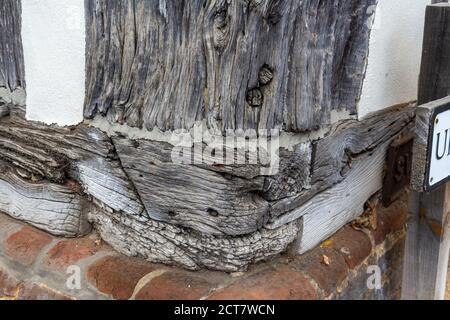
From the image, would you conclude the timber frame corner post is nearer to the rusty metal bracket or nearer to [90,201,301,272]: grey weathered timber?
[90,201,301,272]: grey weathered timber

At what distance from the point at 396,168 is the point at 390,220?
0.63 ft

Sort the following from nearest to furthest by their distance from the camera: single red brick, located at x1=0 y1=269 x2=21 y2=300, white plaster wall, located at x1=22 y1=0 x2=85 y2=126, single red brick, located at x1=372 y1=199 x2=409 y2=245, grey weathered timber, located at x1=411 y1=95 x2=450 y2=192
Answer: grey weathered timber, located at x1=411 y1=95 x2=450 y2=192 → white plaster wall, located at x1=22 y1=0 x2=85 y2=126 → single red brick, located at x1=0 y1=269 x2=21 y2=300 → single red brick, located at x1=372 y1=199 x2=409 y2=245

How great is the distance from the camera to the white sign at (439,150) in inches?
56.6

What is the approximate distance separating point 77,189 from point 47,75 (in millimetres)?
378

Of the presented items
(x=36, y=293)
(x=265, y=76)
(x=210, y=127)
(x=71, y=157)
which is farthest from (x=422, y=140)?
(x=36, y=293)

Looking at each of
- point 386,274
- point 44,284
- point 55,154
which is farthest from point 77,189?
point 386,274

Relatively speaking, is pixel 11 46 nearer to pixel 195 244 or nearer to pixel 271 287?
pixel 195 244

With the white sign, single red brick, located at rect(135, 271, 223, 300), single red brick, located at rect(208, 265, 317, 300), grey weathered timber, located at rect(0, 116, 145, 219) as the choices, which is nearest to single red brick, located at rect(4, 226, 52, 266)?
grey weathered timber, located at rect(0, 116, 145, 219)

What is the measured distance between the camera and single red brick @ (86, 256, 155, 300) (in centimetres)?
161

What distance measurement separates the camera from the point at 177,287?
156cm

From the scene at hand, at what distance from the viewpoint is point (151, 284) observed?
158 centimetres

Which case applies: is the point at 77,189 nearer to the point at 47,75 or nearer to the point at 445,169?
the point at 47,75

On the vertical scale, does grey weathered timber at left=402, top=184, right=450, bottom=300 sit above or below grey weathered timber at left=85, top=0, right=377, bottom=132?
below

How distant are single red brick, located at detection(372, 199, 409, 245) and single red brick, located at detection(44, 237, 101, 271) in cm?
95
